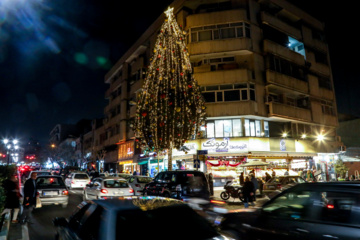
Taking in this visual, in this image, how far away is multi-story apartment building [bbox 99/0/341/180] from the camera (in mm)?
27891

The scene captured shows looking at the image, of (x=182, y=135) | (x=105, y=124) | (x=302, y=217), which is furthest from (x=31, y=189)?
(x=105, y=124)

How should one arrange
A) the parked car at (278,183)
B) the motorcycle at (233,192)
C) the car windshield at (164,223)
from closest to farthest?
the car windshield at (164,223), the motorcycle at (233,192), the parked car at (278,183)

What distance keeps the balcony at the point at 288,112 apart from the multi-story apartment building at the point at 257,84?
0.11 m

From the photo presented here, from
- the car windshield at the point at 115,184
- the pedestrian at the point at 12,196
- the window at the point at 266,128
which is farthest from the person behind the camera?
the window at the point at 266,128

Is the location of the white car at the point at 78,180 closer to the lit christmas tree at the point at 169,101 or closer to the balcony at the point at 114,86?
the lit christmas tree at the point at 169,101

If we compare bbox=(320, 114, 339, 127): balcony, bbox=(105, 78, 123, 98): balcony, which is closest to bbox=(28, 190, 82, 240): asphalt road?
bbox=(320, 114, 339, 127): balcony

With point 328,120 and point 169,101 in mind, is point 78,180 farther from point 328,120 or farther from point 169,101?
point 328,120

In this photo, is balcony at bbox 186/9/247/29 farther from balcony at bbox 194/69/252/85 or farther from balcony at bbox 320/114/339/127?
balcony at bbox 320/114/339/127

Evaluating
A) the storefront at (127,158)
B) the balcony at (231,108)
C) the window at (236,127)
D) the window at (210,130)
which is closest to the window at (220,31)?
the balcony at (231,108)

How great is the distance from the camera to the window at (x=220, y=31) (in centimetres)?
2867

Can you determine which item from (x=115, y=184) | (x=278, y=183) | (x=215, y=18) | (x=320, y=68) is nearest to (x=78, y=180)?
→ (x=115, y=184)

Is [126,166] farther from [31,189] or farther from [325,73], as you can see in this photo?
[31,189]

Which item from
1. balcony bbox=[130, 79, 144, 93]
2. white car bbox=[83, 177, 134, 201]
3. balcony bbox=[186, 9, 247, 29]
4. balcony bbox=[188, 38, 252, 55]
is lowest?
white car bbox=[83, 177, 134, 201]

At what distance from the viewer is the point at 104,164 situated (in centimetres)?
5447
